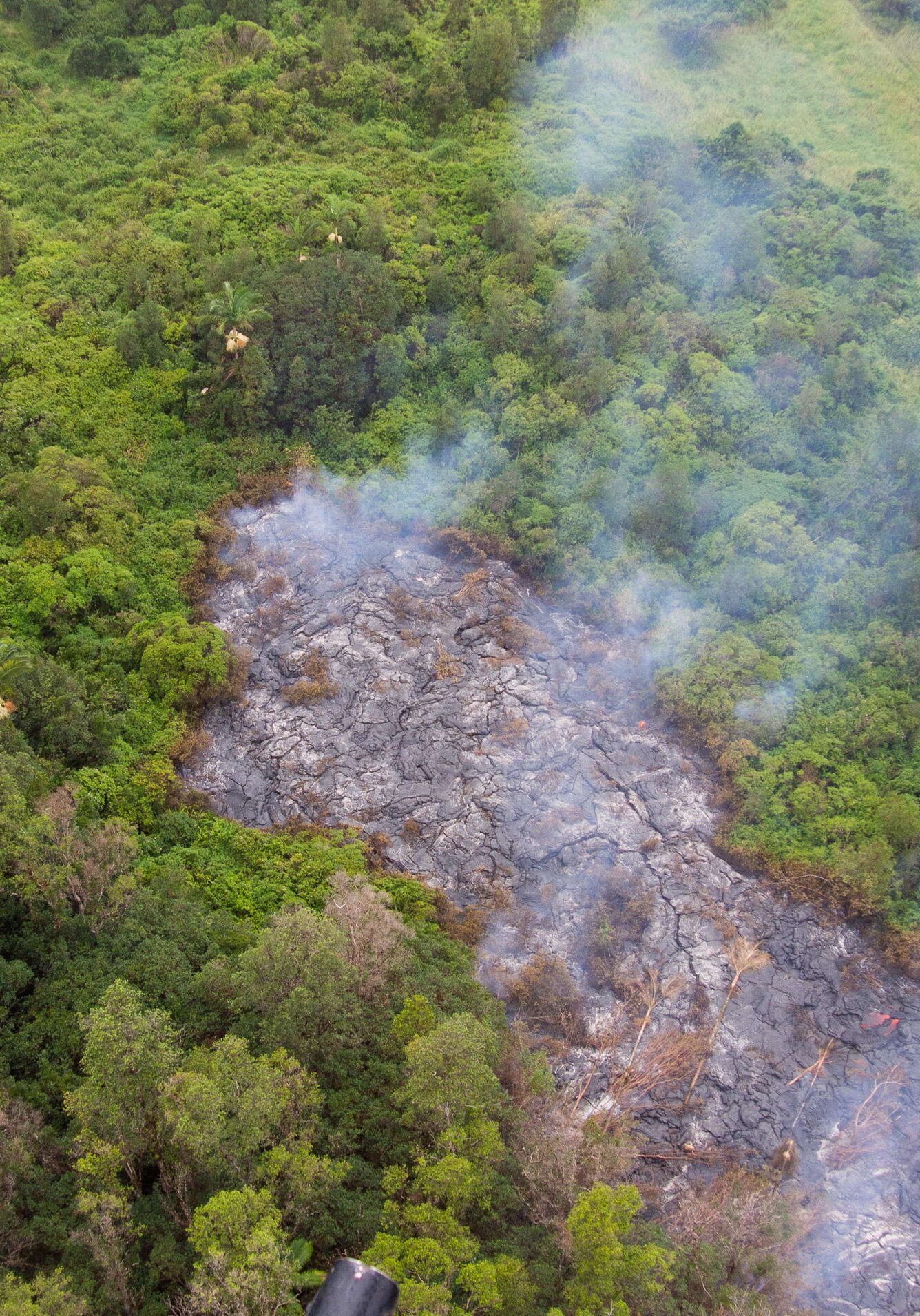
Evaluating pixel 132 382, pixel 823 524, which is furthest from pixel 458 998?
pixel 132 382

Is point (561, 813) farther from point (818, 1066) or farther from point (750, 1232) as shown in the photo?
point (750, 1232)

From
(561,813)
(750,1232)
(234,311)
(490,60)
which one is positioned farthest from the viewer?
(490,60)

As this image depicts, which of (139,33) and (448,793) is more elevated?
(139,33)

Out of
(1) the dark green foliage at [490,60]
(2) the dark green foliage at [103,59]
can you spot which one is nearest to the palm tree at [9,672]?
(2) the dark green foliage at [103,59]

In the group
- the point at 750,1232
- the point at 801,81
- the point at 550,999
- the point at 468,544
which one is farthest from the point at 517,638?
the point at 801,81

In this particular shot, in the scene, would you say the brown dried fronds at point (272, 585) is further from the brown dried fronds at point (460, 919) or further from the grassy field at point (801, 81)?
the grassy field at point (801, 81)

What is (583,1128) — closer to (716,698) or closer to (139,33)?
(716,698)

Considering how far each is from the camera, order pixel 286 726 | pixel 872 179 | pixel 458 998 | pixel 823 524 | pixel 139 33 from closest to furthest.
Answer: pixel 458 998, pixel 286 726, pixel 823 524, pixel 872 179, pixel 139 33
